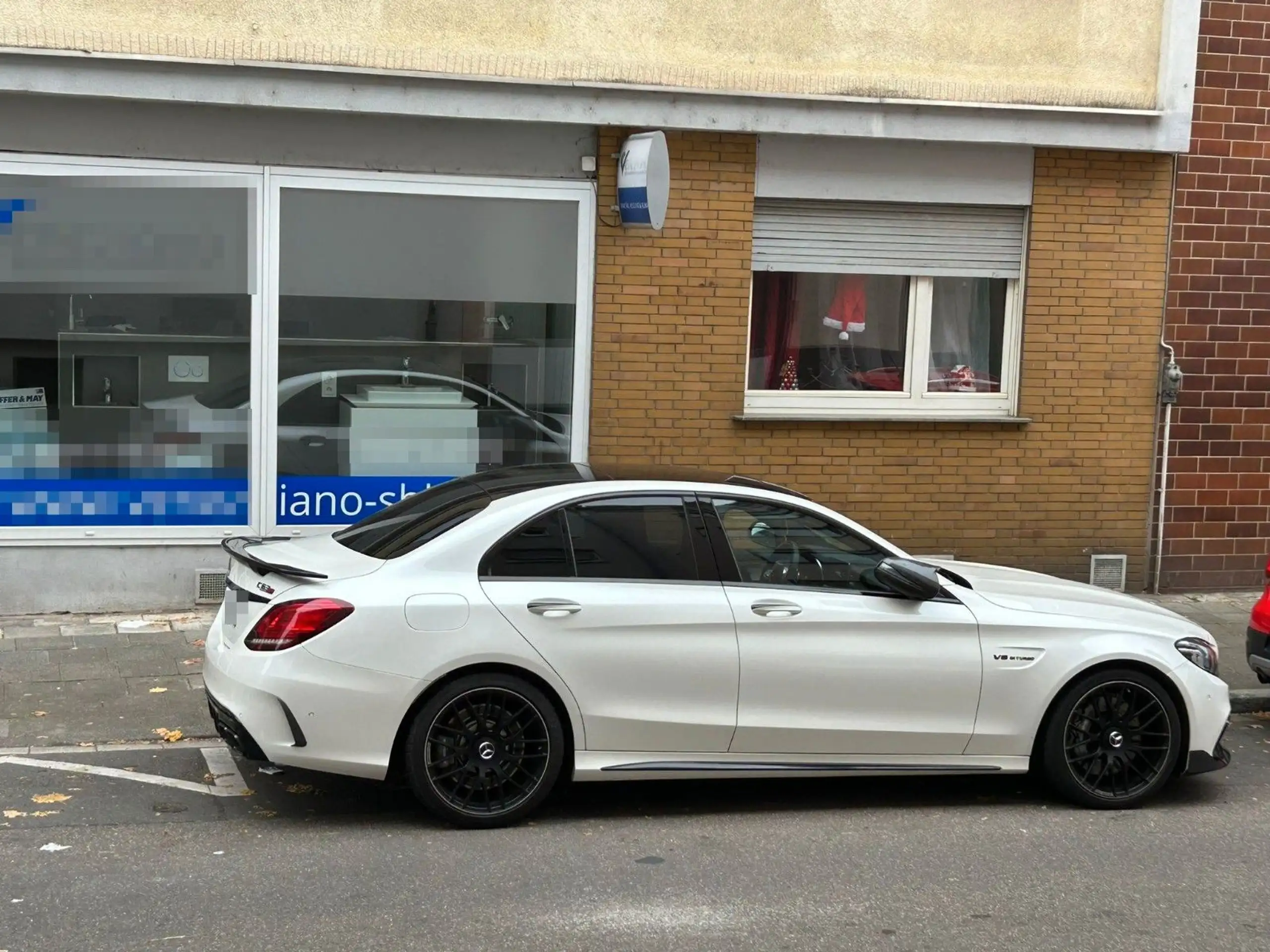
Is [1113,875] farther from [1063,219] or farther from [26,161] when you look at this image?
[26,161]

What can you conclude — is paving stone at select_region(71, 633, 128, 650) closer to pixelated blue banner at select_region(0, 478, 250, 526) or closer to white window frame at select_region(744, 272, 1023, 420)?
pixelated blue banner at select_region(0, 478, 250, 526)

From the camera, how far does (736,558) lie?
20.6ft

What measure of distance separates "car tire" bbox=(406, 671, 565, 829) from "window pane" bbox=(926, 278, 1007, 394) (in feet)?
20.2

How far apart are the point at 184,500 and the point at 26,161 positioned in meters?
2.42

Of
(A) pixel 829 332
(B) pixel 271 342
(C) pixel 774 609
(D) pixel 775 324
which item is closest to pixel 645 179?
(D) pixel 775 324

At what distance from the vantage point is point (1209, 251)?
441 inches

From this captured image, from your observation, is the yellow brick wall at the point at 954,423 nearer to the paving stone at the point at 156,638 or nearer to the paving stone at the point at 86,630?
the paving stone at the point at 156,638

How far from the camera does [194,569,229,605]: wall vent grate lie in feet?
32.6

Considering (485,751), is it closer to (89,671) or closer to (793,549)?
(793,549)

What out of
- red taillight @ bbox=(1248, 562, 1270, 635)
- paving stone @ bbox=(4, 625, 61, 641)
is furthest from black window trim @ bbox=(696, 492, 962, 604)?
paving stone @ bbox=(4, 625, 61, 641)

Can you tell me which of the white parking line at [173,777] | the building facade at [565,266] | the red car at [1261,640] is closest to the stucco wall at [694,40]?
the building facade at [565,266]

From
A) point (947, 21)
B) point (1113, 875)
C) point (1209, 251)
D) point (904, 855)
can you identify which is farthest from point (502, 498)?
point (1209, 251)

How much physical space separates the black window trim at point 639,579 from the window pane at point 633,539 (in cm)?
2

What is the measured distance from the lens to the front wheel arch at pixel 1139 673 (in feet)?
21.1
